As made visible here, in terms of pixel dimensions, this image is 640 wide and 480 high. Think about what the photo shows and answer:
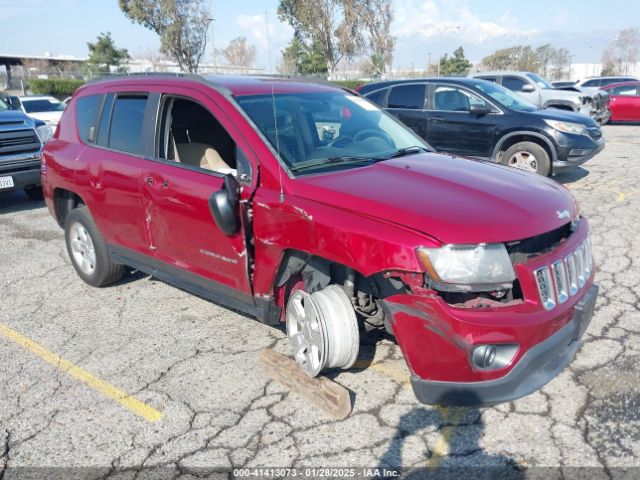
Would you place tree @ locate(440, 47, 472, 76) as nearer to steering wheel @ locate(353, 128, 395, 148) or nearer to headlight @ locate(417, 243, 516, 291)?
steering wheel @ locate(353, 128, 395, 148)

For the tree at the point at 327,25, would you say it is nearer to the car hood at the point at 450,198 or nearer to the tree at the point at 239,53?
the tree at the point at 239,53

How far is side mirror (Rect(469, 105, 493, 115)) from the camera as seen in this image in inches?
337

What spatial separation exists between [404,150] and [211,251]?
1537 millimetres

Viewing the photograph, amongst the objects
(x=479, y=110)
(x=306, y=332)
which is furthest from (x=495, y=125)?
(x=306, y=332)

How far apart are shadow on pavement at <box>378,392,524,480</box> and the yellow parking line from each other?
4.49 ft

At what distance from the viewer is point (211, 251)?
12.0 feet

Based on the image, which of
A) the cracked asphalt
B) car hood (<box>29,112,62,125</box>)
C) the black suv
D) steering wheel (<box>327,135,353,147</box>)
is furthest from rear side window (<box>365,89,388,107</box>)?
car hood (<box>29,112,62,125</box>)

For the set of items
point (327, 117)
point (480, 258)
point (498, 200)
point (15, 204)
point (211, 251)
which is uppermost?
point (327, 117)

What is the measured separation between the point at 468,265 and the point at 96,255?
138 inches

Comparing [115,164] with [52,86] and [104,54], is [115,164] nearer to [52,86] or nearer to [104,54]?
[52,86]

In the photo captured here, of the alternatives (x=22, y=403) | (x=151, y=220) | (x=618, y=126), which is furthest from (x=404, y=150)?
(x=618, y=126)

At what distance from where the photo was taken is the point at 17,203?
902 centimetres

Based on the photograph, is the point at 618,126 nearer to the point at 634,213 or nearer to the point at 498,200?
the point at 634,213

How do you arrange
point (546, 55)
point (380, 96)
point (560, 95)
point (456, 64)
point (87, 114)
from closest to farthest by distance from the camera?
point (87, 114) < point (380, 96) < point (560, 95) < point (456, 64) < point (546, 55)
